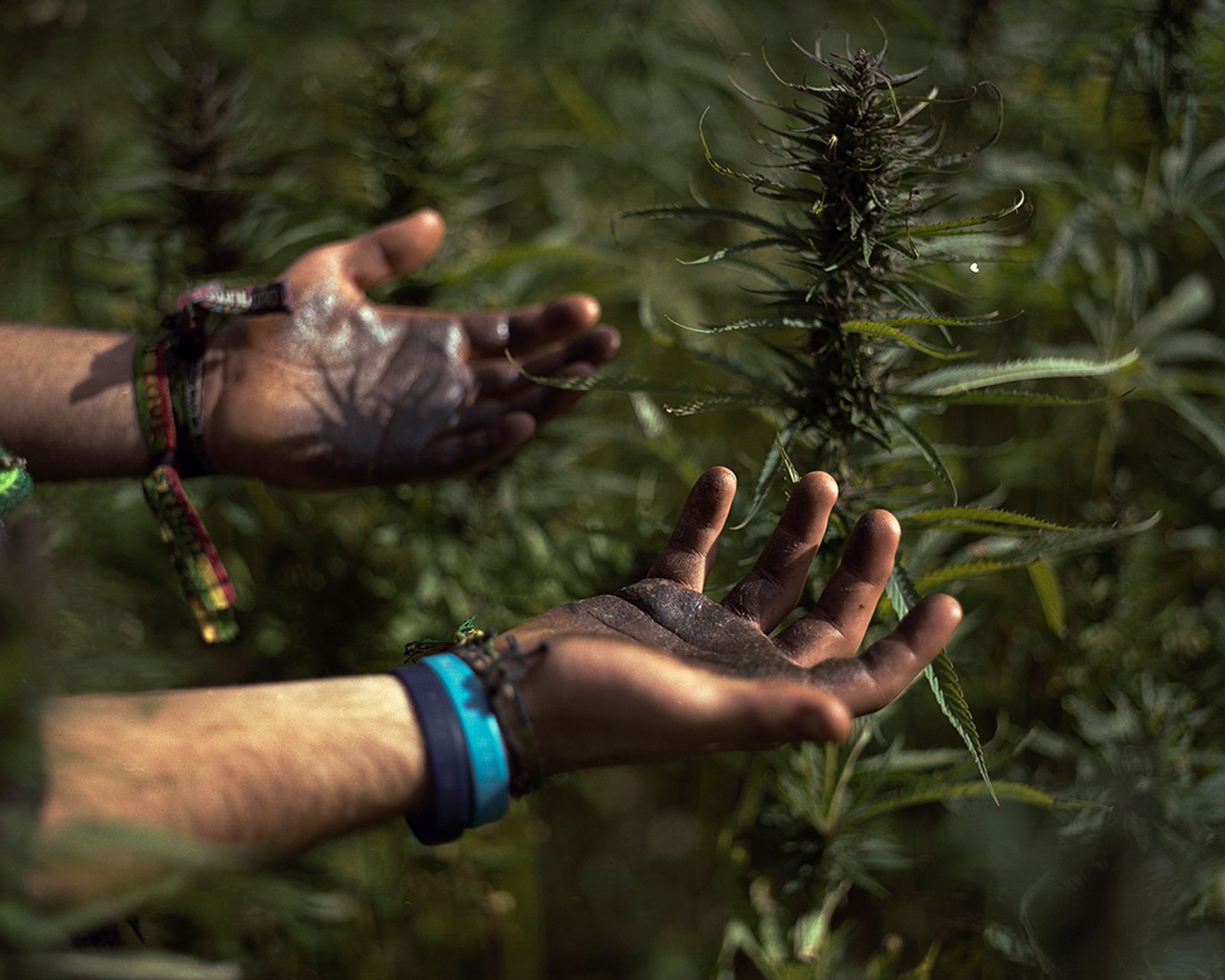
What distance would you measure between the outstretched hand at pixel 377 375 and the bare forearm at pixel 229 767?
0.69 metres

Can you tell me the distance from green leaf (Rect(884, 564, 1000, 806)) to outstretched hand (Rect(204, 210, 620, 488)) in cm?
72

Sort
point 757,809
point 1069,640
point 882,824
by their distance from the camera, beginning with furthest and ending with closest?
point 882,824 → point 1069,640 → point 757,809

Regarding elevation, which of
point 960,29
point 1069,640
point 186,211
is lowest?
point 1069,640

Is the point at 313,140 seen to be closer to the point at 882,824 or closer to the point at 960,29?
the point at 960,29

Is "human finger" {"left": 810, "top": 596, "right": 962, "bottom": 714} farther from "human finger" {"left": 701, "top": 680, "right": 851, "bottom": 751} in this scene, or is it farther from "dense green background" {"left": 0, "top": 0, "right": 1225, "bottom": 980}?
"dense green background" {"left": 0, "top": 0, "right": 1225, "bottom": 980}

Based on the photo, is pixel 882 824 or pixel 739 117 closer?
pixel 882 824

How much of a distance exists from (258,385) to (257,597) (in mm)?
546

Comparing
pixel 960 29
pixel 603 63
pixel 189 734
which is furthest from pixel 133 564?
pixel 960 29

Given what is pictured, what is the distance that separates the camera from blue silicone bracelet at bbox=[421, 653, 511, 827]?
1.17m

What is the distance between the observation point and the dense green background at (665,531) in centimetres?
168

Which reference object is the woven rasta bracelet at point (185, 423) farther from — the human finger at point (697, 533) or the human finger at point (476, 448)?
the human finger at point (697, 533)

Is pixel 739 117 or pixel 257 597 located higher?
pixel 739 117

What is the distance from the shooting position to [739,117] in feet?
9.45

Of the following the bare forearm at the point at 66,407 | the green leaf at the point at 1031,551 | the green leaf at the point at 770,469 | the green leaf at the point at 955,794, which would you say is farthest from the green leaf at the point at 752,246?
the bare forearm at the point at 66,407
